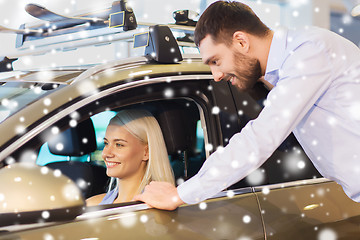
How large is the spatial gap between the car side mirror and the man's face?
0.82 meters

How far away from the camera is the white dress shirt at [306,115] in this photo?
1.63 m

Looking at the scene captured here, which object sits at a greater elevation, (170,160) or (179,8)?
(170,160)

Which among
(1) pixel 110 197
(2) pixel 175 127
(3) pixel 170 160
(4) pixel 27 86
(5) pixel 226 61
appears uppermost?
(5) pixel 226 61

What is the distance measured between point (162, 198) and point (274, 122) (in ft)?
1.62

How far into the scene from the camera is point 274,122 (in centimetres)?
162

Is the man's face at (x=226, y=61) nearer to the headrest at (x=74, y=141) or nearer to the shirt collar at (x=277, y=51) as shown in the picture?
the shirt collar at (x=277, y=51)

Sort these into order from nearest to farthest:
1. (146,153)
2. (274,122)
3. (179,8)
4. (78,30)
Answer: (274,122), (146,153), (78,30), (179,8)

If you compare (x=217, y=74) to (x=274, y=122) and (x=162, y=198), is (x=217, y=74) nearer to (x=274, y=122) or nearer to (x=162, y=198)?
(x=274, y=122)

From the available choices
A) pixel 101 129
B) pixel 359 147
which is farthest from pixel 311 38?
pixel 101 129

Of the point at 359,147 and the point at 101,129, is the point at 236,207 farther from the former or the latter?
the point at 101,129

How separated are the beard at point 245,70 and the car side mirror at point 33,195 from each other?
2.84ft

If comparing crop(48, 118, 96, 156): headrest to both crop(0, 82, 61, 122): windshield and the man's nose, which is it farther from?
the man's nose

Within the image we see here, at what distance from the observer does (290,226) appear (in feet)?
6.26

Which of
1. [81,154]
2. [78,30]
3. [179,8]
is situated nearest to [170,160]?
[81,154]
